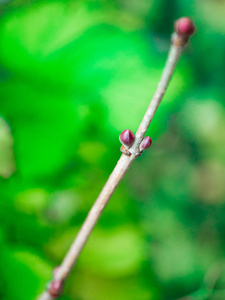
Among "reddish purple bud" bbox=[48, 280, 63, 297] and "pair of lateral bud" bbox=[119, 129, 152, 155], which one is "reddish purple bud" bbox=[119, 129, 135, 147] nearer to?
"pair of lateral bud" bbox=[119, 129, 152, 155]

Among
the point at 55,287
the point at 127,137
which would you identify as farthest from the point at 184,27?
the point at 55,287

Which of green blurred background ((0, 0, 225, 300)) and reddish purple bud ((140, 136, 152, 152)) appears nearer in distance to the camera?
reddish purple bud ((140, 136, 152, 152))

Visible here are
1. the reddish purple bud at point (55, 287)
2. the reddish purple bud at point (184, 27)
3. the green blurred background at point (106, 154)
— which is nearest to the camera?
the reddish purple bud at point (184, 27)

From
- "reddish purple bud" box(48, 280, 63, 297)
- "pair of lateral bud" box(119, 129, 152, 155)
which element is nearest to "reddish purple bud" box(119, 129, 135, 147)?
"pair of lateral bud" box(119, 129, 152, 155)

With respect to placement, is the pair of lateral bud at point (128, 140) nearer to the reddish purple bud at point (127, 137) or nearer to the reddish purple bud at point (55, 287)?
the reddish purple bud at point (127, 137)

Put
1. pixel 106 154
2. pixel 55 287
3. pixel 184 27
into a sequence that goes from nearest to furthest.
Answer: pixel 184 27 < pixel 55 287 < pixel 106 154

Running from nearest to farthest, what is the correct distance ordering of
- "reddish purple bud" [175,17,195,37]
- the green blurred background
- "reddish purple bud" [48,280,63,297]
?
1. "reddish purple bud" [175,17,195,37]
2. "reddish purple bud" [48,280,63,297]
3. the green blurred background

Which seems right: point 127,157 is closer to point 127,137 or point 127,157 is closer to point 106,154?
point 127,137

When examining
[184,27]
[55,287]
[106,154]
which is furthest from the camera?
[106,154]

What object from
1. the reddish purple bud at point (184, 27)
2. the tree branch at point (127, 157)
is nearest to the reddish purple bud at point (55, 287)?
the tree branch at point (127, 157)
